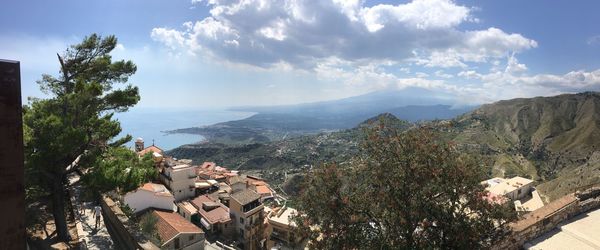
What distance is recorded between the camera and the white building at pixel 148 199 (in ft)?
91.6

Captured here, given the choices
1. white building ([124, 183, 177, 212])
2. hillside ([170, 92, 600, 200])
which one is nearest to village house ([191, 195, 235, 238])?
white building ([124, 183, 177, 212])

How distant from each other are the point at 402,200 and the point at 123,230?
37.8 feet

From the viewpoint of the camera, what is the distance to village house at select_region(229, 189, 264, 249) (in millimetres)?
33094

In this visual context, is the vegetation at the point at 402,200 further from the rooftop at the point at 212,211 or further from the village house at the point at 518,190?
the rooftop at the point at 212,211

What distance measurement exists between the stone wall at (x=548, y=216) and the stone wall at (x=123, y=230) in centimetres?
1252

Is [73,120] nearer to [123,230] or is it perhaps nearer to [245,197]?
[123,230]

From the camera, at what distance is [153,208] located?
95.1 feet

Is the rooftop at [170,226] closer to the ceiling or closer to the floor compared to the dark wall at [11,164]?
closer to the floor

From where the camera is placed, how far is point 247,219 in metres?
33.1

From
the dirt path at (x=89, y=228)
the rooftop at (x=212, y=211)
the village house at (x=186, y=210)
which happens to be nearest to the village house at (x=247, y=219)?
the rooftop at (x=212, y=211)

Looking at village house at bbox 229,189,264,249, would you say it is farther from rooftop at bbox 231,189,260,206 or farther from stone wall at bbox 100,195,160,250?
stone wall at bbox 100,195,160,250

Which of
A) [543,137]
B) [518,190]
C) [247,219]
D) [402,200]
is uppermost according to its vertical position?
[402,200]

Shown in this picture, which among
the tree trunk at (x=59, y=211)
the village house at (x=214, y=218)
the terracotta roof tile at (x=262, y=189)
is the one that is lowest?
the terracotta roof tile at (x=262, y=189)

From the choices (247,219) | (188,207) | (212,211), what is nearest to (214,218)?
(212,211)
